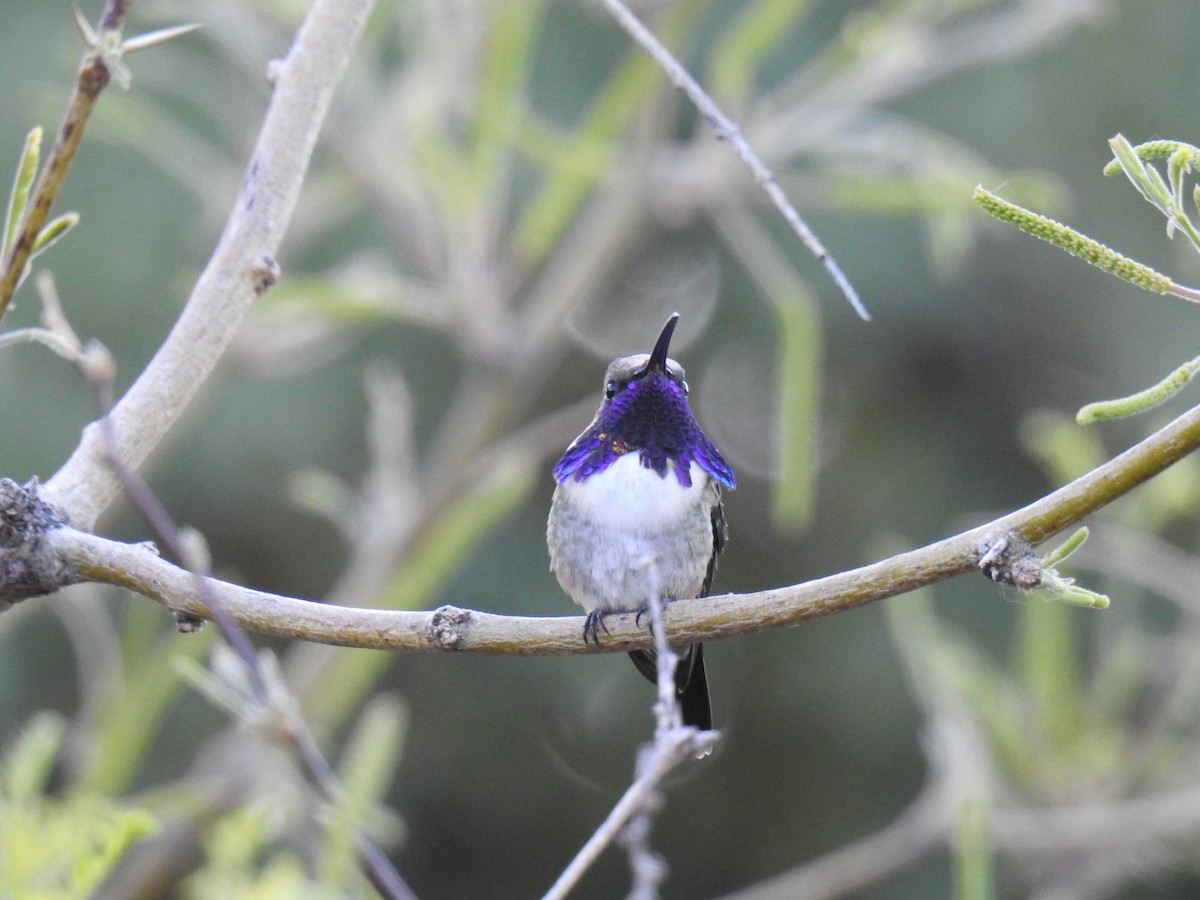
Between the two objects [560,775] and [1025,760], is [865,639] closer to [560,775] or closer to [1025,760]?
[560,775]

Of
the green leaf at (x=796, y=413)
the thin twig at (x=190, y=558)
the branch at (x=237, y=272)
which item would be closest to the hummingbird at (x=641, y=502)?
the green leaf at (x=796, y=413)

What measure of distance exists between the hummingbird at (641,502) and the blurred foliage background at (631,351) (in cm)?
29

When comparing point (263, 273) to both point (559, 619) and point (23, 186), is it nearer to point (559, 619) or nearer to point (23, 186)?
point (23, 186)

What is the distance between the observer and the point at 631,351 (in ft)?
15.7

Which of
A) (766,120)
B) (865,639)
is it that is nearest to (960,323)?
(865,639)

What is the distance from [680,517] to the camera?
102 inches

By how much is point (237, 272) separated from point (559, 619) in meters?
0.50

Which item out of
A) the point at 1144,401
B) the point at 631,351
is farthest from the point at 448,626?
the point at 631,351

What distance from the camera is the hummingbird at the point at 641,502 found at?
2.56m

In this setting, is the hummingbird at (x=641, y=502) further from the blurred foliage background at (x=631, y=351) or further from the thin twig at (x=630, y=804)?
the thin twig at (x=630, y=804)

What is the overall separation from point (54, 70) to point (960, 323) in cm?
434

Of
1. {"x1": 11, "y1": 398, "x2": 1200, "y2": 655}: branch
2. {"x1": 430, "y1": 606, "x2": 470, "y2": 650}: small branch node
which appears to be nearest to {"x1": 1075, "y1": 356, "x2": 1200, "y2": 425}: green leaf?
{"x1": 11, "y1": 398, "x2": 1200, "y2": 655}: branch

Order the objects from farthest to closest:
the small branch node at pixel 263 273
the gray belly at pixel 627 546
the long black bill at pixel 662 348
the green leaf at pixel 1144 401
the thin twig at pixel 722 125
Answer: the gray belly at pixel 627 546, the long black bill at pixel 662 348, the small branch node at pixel 263 273, the thin twig at pixel 722 125, the green leaf at pixel 1144 401

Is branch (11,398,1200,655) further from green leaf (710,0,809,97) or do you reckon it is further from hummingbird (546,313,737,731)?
green leaf (710,0,809,97)
